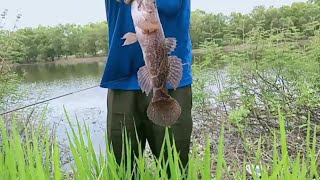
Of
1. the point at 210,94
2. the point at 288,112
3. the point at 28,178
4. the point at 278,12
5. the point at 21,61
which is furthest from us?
the point at 21,61

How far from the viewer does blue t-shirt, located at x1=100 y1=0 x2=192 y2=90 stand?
1531mm

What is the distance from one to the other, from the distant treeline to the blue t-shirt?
2.23 m

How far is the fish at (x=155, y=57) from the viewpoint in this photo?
1.01 m

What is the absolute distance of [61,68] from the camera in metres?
7.12

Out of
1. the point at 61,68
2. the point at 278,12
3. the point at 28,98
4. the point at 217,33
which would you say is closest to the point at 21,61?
the point at 28,98

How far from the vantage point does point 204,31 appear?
430 centimetres

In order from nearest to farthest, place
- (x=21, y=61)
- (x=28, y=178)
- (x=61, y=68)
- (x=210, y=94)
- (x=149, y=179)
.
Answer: (x=28, y=178) → (x=149, y=179) → (x=210, y=94) → (x=21, y=61) → (x=61, y=68)

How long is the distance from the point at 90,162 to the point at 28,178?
0.61ft

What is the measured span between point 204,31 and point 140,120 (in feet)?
9.12

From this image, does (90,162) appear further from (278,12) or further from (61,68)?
(61,68)

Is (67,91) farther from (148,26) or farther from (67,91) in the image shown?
(148,26)

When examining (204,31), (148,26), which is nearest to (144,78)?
(148,26)

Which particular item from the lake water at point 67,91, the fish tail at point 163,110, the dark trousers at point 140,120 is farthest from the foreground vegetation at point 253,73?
the fish tail at point 163,110

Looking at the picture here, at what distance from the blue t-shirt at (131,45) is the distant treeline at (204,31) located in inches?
87.7
